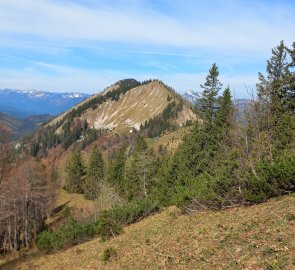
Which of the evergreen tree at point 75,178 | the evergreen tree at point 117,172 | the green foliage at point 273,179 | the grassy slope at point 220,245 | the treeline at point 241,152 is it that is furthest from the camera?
the evergreen tree at point 75,178

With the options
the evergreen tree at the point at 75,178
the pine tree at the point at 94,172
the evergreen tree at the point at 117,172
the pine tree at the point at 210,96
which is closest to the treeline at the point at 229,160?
the pine tree at the point at 210,96

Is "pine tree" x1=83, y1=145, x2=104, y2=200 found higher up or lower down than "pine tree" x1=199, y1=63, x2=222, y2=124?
lower down

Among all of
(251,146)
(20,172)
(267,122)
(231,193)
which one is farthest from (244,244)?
(20,172)

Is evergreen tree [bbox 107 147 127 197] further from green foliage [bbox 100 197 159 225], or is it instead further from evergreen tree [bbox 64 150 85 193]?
green foliage [bbox 100 197 159 225]

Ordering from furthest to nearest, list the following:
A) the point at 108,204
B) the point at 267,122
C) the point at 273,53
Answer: the point at 108,204, the point at 273,53, the point at 267,122

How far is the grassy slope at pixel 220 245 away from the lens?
43.6 feet

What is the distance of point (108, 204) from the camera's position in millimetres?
60938

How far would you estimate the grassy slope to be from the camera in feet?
43.6

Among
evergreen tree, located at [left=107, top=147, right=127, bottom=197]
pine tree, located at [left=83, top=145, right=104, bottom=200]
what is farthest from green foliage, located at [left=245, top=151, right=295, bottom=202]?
pine tree, located at [left=83, top=145, right=104, bottom=200]

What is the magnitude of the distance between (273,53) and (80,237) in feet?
112

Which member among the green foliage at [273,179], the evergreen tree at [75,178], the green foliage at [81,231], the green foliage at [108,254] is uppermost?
the green foliage at [273,179]

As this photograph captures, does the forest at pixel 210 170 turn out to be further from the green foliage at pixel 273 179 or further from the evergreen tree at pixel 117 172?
the evergreen tree at pixel 117 172

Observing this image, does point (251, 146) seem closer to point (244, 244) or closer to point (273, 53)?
point (244, 244)

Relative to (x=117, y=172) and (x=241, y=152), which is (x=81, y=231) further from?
(x=117, y=172)
